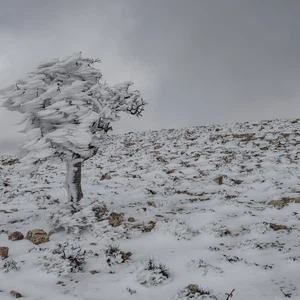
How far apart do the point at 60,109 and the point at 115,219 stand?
3332mm

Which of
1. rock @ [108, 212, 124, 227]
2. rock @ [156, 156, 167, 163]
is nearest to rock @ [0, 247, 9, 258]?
rock @ [108, 212, 124, 227]

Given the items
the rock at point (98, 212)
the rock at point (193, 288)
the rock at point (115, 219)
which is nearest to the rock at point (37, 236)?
the rock at point (98, 212)

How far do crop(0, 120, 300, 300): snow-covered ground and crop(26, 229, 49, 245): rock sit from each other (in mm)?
125

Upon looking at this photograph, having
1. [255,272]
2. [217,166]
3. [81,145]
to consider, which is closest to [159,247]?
[255,272]

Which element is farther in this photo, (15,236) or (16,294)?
(15,236)

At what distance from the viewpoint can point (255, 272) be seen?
5340mm

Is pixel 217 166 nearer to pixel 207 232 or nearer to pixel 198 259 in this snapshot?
pixel 207 232

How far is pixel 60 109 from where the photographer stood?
702 centimetres

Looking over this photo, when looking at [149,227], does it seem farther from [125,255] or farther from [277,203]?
[277,203]

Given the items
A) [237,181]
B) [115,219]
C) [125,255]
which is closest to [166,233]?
[125,255]

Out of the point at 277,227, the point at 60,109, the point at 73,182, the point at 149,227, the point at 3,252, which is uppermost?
the point at 60,109

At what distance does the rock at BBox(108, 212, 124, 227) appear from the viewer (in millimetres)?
7887

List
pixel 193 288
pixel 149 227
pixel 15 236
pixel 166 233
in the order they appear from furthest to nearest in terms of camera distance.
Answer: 1. pixel 149 227
2. pixel 166 233
3. pixel 15 236
4. pixel 193 288

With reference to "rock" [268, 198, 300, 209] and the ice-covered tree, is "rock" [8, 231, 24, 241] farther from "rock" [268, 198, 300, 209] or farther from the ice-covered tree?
"rock" [268, 198, 300, 209]
